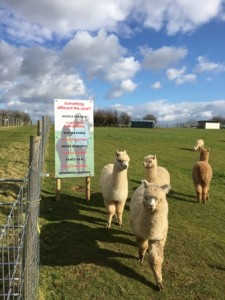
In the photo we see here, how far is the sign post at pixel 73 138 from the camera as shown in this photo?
9.45m

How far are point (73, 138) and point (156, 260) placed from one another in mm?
4784

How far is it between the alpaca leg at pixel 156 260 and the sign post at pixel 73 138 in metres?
4.33

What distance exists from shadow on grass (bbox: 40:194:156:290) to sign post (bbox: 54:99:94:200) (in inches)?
39.8

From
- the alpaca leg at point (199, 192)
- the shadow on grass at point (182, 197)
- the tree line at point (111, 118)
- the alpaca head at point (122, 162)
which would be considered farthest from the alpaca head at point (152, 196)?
the tree line at point (111, 118)

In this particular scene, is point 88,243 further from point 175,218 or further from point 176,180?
point 176,180

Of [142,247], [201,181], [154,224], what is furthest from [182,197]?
[154,224]

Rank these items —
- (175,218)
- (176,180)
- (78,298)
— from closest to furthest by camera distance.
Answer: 1. (78,298)
2. (175,218)
3. (176,180)

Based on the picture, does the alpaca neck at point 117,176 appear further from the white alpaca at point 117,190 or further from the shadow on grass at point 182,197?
the shadow on grass at point 182,197

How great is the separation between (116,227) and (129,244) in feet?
3.05

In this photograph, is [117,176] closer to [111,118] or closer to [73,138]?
[73,138]

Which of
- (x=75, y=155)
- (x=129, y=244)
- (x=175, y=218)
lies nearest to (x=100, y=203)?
(x=75, y=155)

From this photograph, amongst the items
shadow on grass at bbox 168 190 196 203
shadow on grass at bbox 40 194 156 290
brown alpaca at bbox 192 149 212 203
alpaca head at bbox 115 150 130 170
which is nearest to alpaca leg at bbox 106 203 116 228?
shadow on grass at bbox 40 194 156 290

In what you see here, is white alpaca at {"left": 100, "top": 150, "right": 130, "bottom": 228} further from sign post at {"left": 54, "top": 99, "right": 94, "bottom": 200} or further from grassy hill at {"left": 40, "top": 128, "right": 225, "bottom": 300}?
sign post at {"left": 54, "top": 99, "right": 94, "bottom": 200}

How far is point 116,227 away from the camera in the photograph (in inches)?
314
